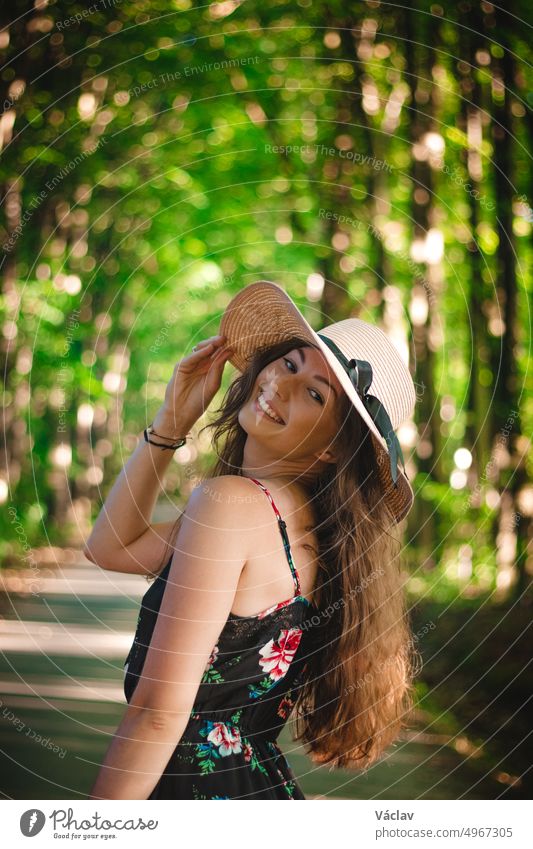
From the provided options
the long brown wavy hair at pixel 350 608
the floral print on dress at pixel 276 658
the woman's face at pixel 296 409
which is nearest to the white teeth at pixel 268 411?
the woman's face at pixel 296 409

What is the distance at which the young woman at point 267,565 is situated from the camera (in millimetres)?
1839

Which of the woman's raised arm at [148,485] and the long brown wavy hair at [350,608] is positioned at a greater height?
the woman's raised arm at [148,485]

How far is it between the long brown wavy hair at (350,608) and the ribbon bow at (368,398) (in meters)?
0.04

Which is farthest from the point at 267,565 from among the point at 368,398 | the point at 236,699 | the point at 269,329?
the point at 269,329

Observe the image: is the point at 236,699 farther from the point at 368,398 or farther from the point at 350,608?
the point at 368,398

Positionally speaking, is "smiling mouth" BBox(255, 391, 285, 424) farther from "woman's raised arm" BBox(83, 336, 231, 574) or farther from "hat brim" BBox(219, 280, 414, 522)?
"woman's raised arm" BBox(83, 336, 231, 574)

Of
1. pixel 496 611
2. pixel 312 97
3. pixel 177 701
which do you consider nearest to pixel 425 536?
pixel 496 611

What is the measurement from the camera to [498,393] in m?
6.75

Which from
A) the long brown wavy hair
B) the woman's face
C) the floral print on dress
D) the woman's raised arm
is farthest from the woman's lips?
the floral print on dress

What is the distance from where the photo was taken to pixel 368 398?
225 cm

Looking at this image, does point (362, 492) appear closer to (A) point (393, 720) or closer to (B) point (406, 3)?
(A) point (393, 720)

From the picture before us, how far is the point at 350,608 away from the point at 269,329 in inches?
33.1

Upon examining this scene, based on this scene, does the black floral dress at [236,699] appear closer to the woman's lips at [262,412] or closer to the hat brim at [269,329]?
the woman's lips at [262,412]

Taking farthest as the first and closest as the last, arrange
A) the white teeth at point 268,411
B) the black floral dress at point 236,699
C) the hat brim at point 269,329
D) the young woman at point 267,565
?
the hat brim at point 269,329, the white teeth at point 268,411, the black floral dress at point 236,699, the young woman at point 267,565
